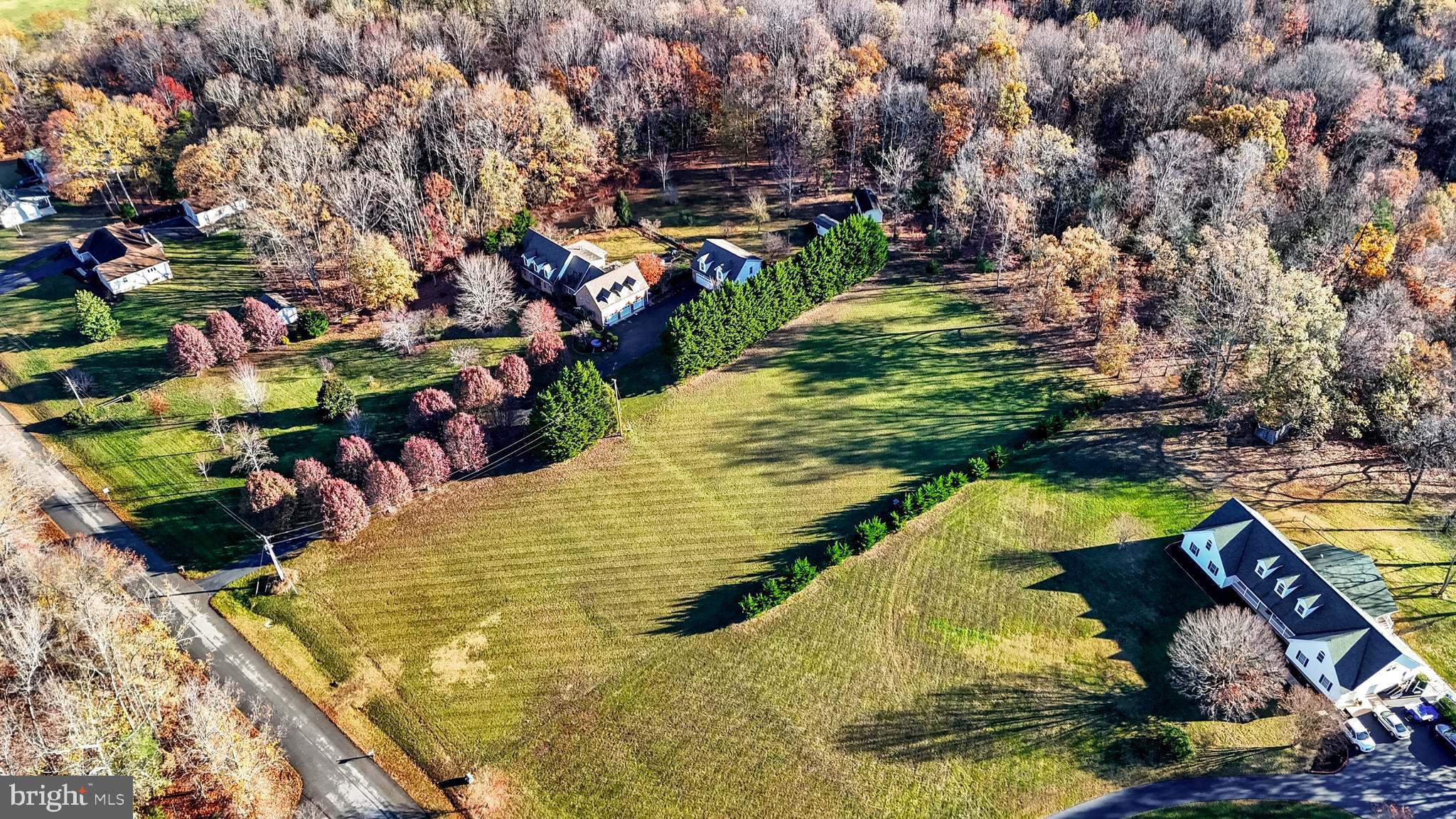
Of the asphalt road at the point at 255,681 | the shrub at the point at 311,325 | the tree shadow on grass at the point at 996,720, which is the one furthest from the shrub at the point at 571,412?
the tree shadow on grass at the point at 996,720

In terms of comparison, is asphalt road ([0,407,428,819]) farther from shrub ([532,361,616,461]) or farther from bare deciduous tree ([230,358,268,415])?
shrub ([532,361,616,461])

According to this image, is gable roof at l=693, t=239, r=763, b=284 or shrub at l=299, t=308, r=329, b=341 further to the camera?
gable roof at l=693, t=239, r=763, b=284

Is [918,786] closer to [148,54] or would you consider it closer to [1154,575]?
[1154,575]

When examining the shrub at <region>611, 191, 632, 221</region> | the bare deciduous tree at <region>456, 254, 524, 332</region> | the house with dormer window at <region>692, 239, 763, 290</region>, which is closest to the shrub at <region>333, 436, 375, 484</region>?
the bare deciduous tree at <region>456, 254, 524, 332</region>

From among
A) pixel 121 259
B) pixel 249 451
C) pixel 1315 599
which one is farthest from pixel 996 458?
pixel 121 259

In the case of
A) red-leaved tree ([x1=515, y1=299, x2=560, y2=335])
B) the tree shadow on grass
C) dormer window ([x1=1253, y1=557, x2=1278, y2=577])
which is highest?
red-leaved tree ([x1=515, y1=299, x2=560, y2=335])

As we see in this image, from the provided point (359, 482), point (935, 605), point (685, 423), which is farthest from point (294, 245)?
point (935, 605)
